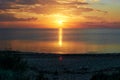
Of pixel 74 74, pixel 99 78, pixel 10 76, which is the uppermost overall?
pixel 10 76

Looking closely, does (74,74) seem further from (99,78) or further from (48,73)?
(99,78)

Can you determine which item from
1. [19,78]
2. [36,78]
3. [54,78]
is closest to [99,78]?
[36,78]

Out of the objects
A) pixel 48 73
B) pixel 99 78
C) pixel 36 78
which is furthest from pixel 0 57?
pixel 48 73

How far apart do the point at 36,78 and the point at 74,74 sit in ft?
28.6

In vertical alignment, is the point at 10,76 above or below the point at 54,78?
above

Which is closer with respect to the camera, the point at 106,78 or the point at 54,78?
the point at 106,78

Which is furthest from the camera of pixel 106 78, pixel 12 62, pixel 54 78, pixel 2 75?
pixel 54 78

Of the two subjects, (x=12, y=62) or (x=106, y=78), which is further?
(x=12, y=62)

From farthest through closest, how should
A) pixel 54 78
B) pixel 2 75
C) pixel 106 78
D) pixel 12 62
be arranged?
pixel 54 78 → pixel 12 62 → pixel 106 78 → pixel 2 75

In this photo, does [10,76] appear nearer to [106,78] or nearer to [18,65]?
[18,65]

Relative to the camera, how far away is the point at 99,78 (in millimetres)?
17062

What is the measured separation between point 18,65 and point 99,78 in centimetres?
373

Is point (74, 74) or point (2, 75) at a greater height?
point (2, 75)

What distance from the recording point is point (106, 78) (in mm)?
16688
